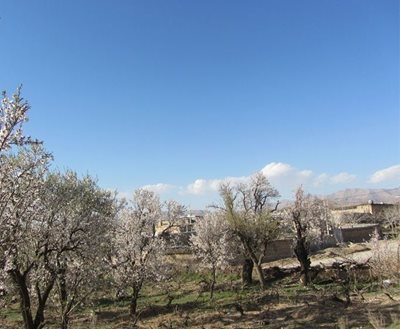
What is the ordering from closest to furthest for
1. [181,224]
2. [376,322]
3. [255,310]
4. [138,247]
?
[376,322], [255,310], [138,247], [181,224]

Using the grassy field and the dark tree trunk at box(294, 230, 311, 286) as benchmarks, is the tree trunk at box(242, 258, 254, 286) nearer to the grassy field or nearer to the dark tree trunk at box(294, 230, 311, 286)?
the grassy field

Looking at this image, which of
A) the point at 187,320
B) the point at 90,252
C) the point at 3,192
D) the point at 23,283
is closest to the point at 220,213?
the point at 187,320

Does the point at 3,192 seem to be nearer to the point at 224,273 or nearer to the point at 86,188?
the point at 86,188

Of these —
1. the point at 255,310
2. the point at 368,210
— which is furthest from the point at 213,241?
the point at 368,210

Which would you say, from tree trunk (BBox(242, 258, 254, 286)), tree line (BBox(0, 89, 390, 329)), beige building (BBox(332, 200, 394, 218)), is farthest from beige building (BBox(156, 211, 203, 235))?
beige building (BBox(332, 200, 394, 218))

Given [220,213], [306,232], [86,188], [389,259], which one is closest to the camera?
[389,259]

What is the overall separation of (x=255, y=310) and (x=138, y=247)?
8191mm

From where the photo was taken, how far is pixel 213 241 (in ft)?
131

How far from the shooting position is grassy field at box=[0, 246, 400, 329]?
20.1m

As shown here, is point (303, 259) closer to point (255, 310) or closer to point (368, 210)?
point (255, 310)

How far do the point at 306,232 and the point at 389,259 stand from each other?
2118 cm

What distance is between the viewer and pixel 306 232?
37406 mm

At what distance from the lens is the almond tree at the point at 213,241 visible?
3850 cm

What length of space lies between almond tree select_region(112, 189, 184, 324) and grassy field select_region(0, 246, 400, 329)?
1.60m
